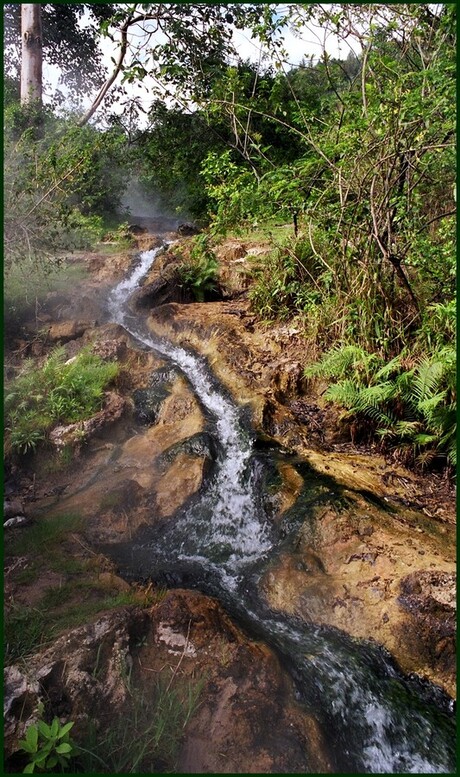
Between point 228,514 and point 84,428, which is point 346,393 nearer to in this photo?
point 228,514

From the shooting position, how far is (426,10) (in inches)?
191

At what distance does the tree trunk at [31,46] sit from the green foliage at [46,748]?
1119 cm

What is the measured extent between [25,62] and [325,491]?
1043cm

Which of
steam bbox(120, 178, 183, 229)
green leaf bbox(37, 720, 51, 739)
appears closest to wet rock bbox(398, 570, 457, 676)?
green leaf bbox(37, 720, 51, 739)

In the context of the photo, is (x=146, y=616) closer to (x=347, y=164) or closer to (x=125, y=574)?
(x=125, y=574)

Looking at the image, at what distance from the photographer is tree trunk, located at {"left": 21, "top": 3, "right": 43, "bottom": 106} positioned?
8688 millimetres

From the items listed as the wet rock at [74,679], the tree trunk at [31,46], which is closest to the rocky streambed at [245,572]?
the wet rock at [74,679]

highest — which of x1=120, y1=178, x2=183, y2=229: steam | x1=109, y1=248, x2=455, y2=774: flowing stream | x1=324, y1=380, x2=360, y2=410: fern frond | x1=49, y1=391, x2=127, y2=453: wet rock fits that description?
x1=120, y1=178, x2=183, y2=229: steam

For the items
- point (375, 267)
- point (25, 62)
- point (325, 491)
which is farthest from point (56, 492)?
point (25, 62)

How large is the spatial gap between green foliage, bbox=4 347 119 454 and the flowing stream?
62.0 inches

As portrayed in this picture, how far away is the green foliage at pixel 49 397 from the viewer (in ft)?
16.8

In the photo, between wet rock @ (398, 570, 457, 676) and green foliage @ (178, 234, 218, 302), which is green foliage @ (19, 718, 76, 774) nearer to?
wet rock @ (398, 570, 457, 676)

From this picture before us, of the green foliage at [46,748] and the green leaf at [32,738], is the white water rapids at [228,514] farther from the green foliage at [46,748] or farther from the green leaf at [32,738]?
the green leaf at [32,738]

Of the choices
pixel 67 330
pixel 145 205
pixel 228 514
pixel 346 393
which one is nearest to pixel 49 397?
pixel 67 330
